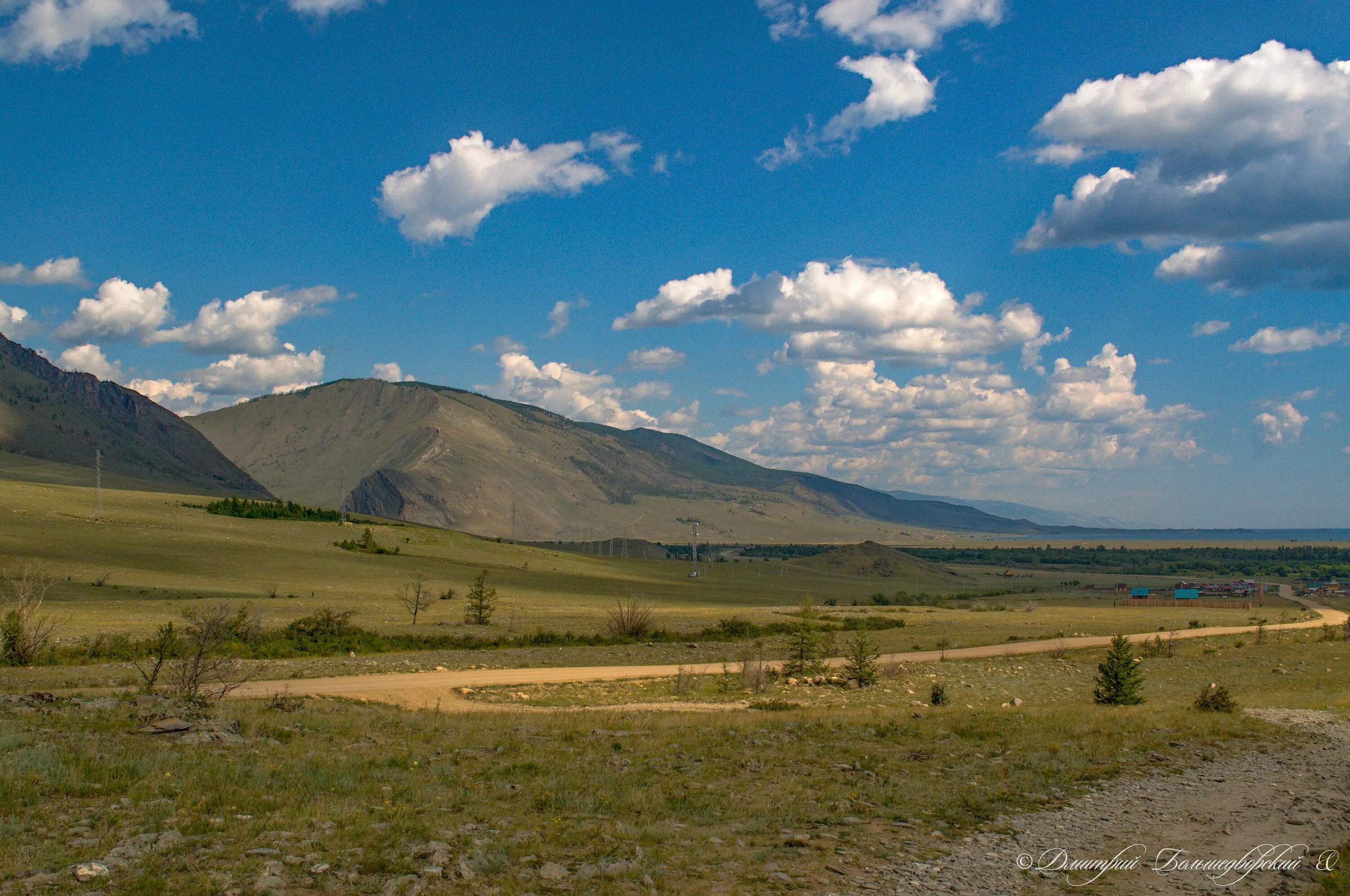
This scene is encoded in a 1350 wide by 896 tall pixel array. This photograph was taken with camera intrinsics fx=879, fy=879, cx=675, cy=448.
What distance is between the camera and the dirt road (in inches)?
931

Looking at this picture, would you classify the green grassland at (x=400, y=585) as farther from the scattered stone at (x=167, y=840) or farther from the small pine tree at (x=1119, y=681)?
the scattered stone at (x=167, y=840)

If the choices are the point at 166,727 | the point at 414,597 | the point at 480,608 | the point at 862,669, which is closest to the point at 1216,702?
the point at 862,669

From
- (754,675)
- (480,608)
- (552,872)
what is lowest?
(480,608)

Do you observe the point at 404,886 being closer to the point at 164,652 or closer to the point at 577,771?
the point at 577,771

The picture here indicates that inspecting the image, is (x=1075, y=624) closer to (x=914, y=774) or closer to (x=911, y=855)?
(x=914, y=774)

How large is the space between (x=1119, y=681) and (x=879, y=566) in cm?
13404

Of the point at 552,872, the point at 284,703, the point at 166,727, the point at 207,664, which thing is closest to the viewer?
the point at 552,872

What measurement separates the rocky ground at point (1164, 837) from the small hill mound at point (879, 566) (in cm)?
13123

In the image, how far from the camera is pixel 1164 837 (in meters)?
10.1

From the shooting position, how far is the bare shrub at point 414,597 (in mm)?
49688

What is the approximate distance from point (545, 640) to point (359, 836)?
3437 cm

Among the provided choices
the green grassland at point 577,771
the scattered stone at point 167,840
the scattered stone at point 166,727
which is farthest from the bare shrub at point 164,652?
the scattered stone at point 167,840

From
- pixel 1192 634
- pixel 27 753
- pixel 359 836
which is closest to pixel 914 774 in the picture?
pixel 359 836

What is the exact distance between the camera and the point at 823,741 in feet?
54.0
